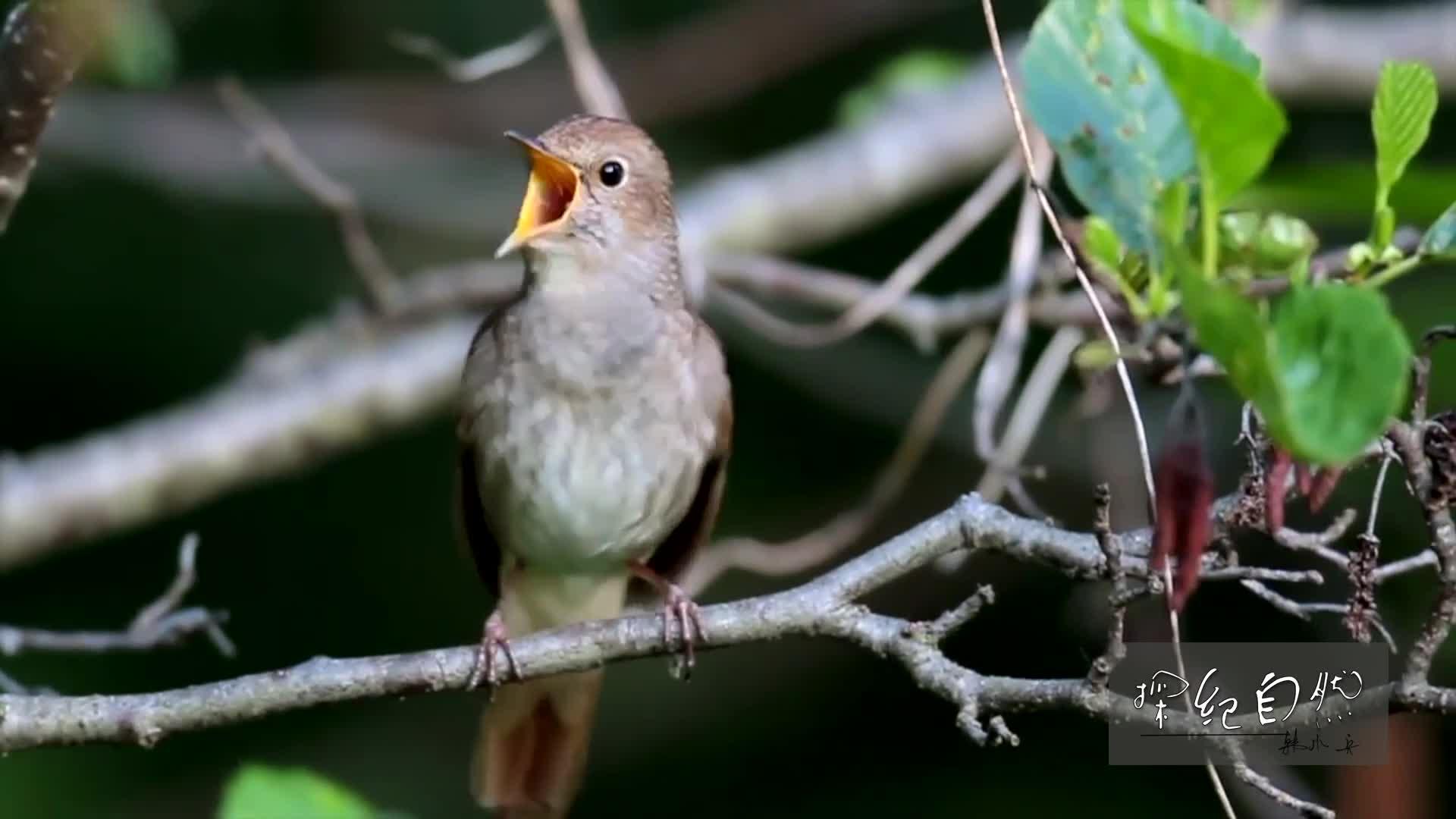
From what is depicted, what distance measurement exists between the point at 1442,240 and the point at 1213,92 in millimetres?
382

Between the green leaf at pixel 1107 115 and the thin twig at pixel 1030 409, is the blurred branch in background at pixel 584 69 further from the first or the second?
the green leaf at pixel 1107 115

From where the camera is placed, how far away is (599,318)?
3.40 m

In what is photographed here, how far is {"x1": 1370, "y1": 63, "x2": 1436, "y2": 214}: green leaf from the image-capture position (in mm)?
1783

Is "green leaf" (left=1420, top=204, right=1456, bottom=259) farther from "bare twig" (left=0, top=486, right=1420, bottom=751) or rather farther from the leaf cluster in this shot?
"bare twig" (left=0, top=486, right=1420, bottom=751)

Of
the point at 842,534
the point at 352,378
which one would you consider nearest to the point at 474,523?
the point at 842,534

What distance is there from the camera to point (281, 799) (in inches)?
87.4

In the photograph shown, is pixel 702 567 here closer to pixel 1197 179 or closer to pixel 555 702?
pixel 555 702

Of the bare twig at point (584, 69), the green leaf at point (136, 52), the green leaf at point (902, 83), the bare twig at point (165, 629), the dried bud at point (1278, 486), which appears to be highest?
the green leaf at point (902, 83)

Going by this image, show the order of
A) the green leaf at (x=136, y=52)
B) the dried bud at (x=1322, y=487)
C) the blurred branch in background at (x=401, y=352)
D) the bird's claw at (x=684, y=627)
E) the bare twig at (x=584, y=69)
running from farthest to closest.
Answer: the blurred branch in background at (x=401, y=352), the bare twig at (x=584, y=69), the green leaf at (x=136, y=52), the bird's claw at (x=684, y=627), the dried bud at (x=1322, y=487)

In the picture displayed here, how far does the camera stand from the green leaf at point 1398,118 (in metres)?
1.78

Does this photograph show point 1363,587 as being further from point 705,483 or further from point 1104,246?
point 705,483

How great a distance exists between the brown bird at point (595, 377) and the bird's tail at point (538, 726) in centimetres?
17

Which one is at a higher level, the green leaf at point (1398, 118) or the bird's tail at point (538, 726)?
the bird's tail at point (538, 726)

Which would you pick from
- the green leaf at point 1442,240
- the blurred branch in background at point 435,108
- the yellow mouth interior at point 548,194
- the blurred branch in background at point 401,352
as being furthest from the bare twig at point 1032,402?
the green leaf at point 1442,240
